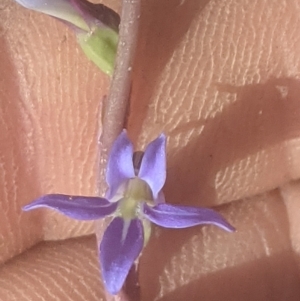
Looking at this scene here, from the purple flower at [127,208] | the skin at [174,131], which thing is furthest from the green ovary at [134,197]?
the skin at [174,131]

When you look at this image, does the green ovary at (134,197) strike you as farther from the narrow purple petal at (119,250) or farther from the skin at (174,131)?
the skin at (174,131)

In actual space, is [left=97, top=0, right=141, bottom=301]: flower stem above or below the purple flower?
above

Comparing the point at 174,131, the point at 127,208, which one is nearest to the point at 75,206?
the point at 127,208

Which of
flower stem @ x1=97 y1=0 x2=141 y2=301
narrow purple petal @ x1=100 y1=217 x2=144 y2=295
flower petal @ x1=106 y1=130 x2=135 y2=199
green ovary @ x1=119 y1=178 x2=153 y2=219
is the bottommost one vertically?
narrow purple petal @ x1=100 y1=217 x2=144 y2=295

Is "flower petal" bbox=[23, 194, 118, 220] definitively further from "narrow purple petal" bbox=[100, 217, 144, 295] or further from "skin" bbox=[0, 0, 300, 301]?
"skin" bbox=[0, 0, 300, 301]

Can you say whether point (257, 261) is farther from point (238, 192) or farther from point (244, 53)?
point (244, 53)

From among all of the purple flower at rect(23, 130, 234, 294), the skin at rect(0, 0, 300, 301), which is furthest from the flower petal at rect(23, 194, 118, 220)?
the skin at rect(0, 0, 300, 301)

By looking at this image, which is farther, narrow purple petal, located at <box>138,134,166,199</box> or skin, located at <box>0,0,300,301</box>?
skin, located at <box>0,0,300,301</box>
